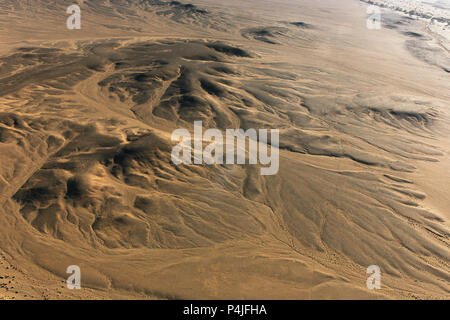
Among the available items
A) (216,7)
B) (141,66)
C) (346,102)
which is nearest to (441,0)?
(216,7)

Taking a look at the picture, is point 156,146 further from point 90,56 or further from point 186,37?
point 186,37

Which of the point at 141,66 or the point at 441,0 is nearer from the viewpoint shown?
the point at 141,66
